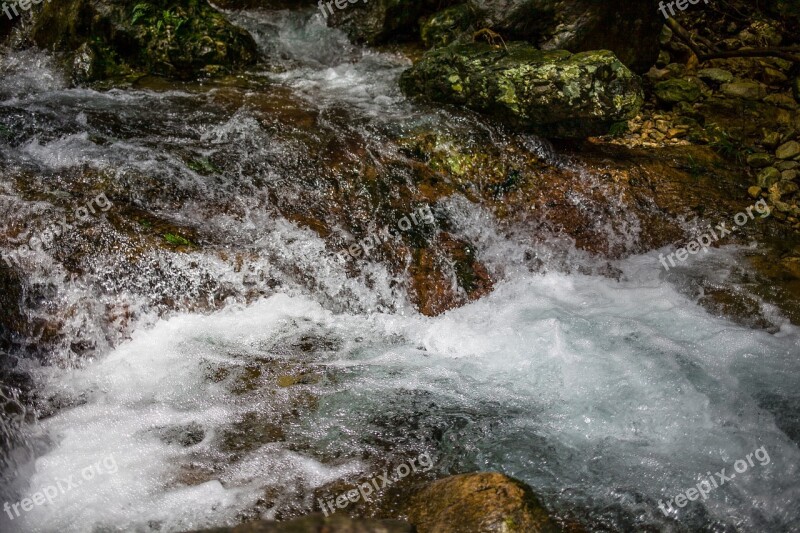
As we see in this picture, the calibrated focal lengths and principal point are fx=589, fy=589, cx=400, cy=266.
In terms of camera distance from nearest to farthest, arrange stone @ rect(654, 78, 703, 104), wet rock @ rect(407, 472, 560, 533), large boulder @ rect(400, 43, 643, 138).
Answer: wet rock @ rect(407, 472, 560, 533)
large boulder @ rect(400, 43, 643, 138)
stone @ rect(654, 78, 703, 104)

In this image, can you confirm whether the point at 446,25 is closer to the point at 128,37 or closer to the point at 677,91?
the point at 677,91

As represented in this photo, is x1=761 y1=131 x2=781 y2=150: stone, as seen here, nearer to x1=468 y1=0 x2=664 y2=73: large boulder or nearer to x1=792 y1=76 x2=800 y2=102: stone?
x1=792 y1=76 x2=800 y2=102: stone

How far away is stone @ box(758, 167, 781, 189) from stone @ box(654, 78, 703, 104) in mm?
1328

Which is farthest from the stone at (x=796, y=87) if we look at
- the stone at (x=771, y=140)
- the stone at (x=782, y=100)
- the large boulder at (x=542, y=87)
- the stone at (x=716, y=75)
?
the large boulder at (x=542, y=87)

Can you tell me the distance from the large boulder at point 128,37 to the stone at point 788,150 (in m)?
6.21

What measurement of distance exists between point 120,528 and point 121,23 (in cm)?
570

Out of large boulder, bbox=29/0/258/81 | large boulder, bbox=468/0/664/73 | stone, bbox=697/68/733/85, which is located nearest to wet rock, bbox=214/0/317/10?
large boulder, bbox=29/0/258/81

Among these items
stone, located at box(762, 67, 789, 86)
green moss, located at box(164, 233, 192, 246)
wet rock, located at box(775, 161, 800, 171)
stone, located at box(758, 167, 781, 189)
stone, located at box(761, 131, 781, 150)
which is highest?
stone, located at box(762, 67, 789, 86)

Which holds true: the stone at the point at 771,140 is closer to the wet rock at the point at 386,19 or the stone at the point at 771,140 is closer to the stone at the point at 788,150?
the stone at the point at 788,150

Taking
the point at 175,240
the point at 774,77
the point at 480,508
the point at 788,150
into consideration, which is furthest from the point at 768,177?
the point at 175,240

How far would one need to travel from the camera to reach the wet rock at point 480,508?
2.57 metres

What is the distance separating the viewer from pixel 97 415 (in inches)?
140

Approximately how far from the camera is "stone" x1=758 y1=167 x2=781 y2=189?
19.6 feet

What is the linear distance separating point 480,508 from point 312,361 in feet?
5.68
